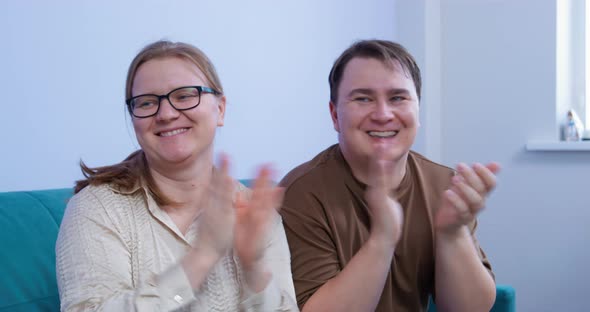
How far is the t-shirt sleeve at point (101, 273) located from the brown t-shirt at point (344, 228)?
42 cm

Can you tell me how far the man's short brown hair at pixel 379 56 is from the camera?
1.56 m

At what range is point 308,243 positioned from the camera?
148cm

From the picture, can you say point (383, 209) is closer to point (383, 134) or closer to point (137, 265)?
point (383, 134)

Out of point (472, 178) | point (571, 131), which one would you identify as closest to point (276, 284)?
point (472, 178)

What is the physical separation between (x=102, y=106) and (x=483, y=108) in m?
2.03

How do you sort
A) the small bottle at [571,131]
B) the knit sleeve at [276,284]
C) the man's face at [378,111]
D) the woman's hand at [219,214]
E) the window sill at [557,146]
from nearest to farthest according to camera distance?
the woman's hand at [219,214], the knit sleeve at [276,284], the man's face at [378,111], the window sill at [557,146], the small bottle at [571,131]

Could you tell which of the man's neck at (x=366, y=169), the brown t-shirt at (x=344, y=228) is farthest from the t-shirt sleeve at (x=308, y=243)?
the man's neck at (x=366, y=169)

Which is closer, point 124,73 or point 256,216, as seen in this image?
point 256,216

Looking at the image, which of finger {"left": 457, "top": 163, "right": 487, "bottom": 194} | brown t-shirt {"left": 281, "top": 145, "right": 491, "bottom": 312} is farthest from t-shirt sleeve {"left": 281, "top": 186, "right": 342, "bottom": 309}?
finger {"left": 457, "top": 163, "right": 487, "bottom": 194}

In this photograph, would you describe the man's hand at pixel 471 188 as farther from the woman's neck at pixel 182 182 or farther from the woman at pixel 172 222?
the woman's neck at pixel 182 182

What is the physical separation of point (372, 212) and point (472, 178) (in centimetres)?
23

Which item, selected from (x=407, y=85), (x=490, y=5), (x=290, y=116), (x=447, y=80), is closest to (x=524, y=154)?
(x=447, y=80)

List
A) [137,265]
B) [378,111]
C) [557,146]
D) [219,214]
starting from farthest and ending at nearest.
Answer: [557,146], [378,111], [137,265], [219,214]

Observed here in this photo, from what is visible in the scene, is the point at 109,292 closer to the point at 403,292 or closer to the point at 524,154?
the point at 403,292
